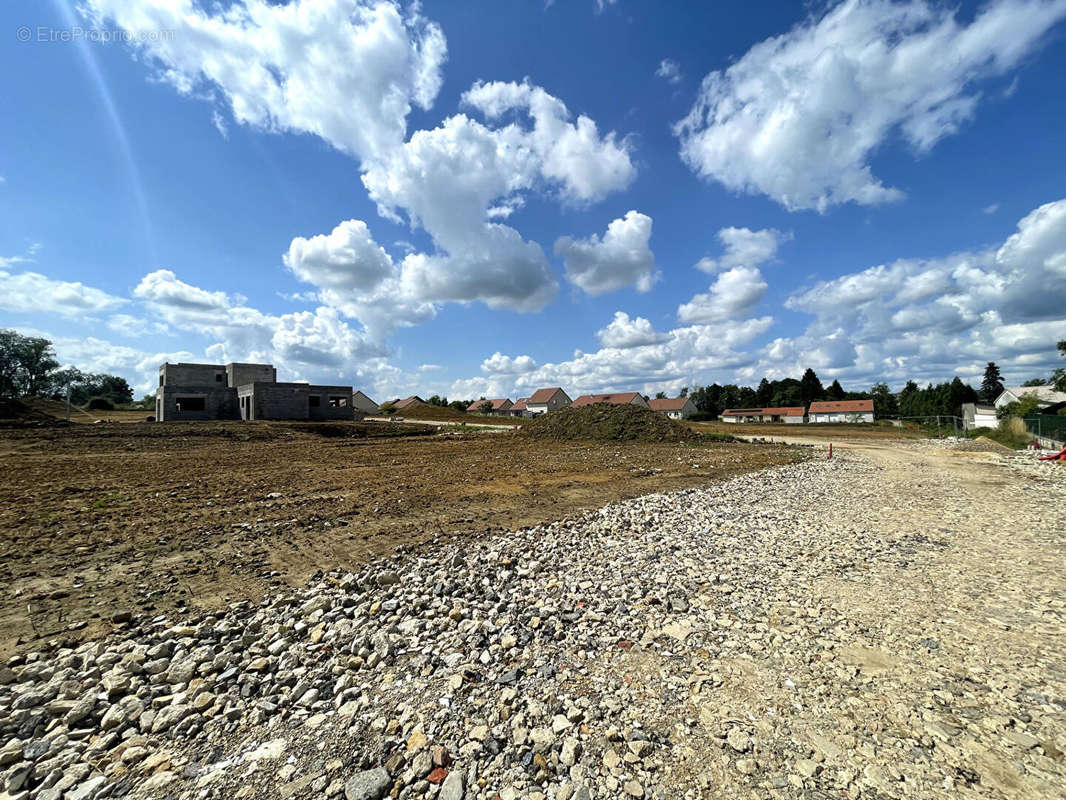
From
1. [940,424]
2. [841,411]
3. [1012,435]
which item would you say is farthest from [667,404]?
[1012,435]

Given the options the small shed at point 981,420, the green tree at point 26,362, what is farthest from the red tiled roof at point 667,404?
the green tree at point 26,362

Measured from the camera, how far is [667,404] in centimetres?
9581

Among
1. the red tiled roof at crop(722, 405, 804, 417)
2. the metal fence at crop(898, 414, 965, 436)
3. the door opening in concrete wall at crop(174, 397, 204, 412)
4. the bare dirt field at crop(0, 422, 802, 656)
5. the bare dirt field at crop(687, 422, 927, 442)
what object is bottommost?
the bare dirt field at crop(687, 422, 927, 442)

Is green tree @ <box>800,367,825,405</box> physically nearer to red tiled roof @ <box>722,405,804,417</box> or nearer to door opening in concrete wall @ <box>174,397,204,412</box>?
red tiled roof @ <box>722,405,804,417</box>

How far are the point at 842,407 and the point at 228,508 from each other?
96.6m

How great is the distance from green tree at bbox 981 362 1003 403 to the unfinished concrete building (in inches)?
5310

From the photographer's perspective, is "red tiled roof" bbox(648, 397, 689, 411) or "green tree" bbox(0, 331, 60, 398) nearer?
"green tree" bbox(0, 331, 60, 398)

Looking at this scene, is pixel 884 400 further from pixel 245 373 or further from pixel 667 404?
pixel 245 373

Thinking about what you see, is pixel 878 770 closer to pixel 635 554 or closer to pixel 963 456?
pixel 635 554

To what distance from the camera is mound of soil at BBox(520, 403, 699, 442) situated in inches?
1099

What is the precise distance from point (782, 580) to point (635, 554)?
2032 mm

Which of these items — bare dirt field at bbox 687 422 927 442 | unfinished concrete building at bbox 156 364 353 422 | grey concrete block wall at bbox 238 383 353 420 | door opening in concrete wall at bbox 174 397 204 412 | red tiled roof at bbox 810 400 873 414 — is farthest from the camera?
red tiled roof at bbox 810 400 873 414

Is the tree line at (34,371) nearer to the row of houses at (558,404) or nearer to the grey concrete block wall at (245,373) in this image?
the grey concrete block wall at (245,373)

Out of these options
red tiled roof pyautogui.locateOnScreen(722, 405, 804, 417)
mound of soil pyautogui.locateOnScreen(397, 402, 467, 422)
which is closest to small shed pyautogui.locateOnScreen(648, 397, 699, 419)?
red tiled roof pyautogui.locateOnScreen(722, 405, 804, 417)
